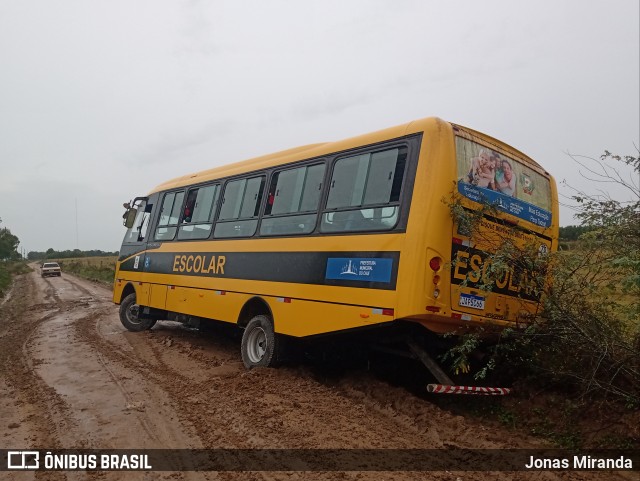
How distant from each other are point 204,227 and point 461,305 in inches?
201

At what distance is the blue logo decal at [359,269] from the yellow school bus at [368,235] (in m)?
0.01

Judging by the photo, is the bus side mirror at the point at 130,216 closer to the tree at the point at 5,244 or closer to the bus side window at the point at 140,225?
the bus side window at the point at 140,225

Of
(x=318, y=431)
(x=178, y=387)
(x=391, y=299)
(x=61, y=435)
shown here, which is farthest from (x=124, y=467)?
(x=391, y=299)

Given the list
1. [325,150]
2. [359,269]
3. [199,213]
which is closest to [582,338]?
[359,269]

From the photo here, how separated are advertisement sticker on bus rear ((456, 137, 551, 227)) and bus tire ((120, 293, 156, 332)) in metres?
8.40

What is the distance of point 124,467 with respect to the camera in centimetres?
409

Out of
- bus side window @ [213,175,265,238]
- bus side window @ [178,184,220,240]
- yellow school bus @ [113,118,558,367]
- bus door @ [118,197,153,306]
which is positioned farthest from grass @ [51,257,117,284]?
yellow school bus @ [113,118,558,367]

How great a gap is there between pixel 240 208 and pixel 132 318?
5.13 meters

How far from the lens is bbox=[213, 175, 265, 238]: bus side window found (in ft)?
24.5

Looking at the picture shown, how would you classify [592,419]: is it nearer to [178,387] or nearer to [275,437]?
[275,437]

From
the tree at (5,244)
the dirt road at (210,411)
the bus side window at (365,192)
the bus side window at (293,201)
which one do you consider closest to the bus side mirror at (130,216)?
the dirt road at (210,411)

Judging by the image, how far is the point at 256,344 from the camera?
282 inches

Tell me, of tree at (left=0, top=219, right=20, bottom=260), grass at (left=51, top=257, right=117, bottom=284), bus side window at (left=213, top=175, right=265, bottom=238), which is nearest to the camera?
A: bus side window at (left=213, top=175, right=265, bottom=238)

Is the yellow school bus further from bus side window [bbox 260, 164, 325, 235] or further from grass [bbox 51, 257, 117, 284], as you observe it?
grass [bbox 51, 257, 117, 284]
